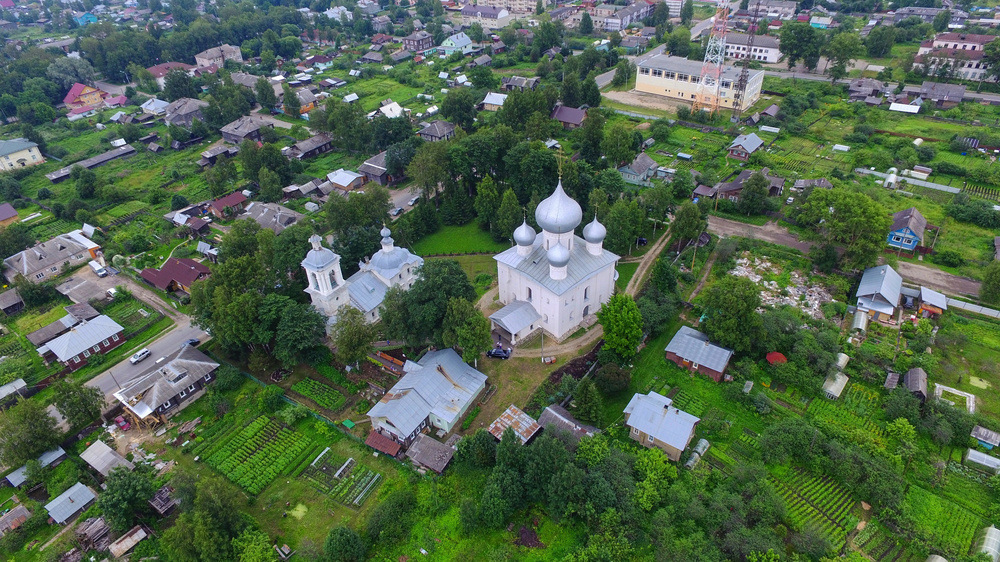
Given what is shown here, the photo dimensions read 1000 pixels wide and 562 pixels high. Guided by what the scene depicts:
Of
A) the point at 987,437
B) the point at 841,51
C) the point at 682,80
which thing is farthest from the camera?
the point at 841,51

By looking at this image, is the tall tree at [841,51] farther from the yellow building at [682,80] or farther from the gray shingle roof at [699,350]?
the gray shingle roof at [699,350]

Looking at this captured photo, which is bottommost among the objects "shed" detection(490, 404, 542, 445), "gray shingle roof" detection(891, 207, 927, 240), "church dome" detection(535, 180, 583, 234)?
"shed" detection(490, 404, 542, 445)

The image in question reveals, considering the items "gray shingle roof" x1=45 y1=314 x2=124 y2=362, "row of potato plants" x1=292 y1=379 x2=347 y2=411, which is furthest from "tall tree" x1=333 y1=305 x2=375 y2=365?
"gray shingle roof" x1=45 y1=314 x2=124 y2=362

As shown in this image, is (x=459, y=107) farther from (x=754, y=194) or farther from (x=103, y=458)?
(x=103, y=458)

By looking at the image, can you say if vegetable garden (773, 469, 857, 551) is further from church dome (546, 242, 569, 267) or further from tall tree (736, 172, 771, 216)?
tall tree (736, 172, 771, 216)

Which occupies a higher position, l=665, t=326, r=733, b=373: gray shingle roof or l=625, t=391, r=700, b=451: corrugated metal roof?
l=625, t=391, r=700, b=451: corrugated metal roof

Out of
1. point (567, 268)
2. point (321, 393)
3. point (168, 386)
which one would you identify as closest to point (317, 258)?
point (321, 393)

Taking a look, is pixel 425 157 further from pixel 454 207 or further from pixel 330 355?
pixel 330 355
